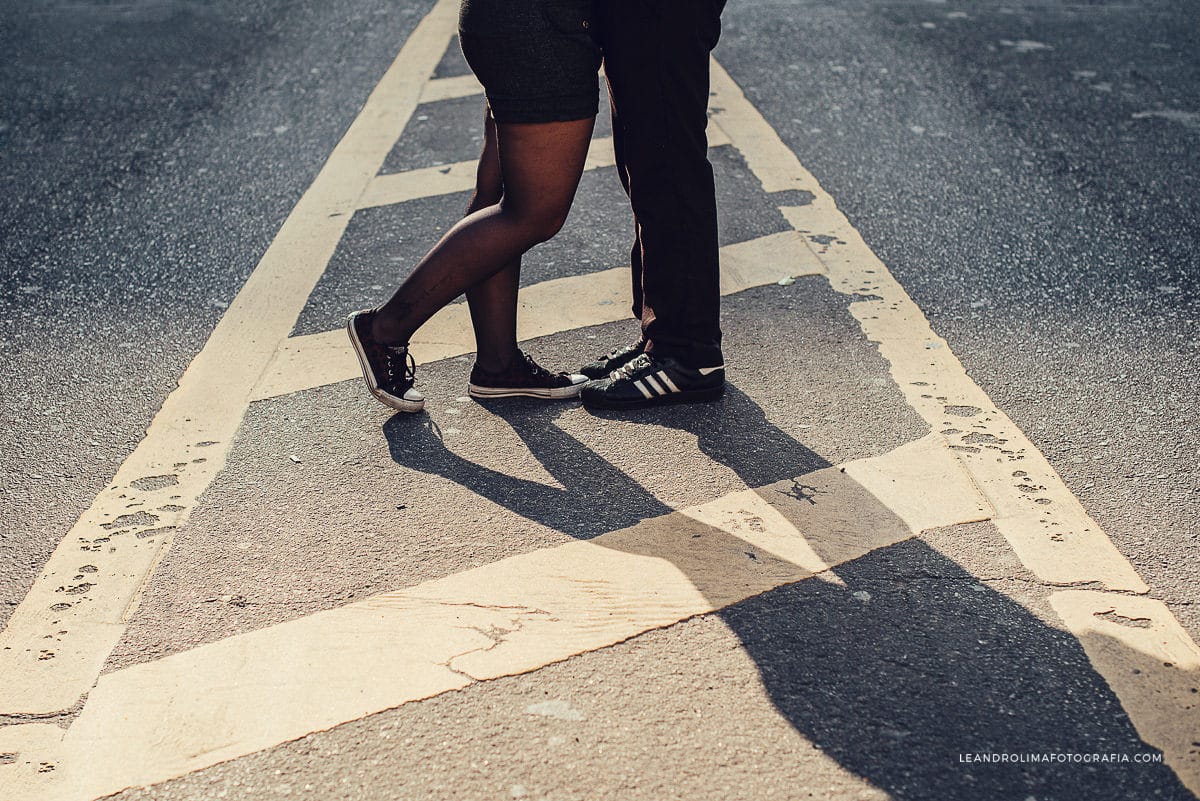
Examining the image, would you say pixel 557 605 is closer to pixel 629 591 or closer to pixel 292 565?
pixel 629 591

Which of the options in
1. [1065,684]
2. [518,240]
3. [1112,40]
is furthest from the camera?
[1112,40]

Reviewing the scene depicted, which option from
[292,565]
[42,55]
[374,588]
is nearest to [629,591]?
[374,588]

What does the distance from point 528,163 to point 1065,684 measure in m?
1.66

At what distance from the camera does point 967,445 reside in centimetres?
301

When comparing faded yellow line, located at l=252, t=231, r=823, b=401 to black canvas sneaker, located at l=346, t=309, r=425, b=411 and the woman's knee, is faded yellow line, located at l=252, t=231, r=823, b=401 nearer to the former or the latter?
black canvas sneaker, located at l=346, t=309, r=425, b=411

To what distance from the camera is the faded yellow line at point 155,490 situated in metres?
2.29

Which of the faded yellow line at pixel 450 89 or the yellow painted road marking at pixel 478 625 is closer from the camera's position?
the yellow painted road marking at pixel 478 625

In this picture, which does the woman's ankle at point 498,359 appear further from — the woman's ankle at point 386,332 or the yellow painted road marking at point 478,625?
the yellow painted road marking at point 478,625

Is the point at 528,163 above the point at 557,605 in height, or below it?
above

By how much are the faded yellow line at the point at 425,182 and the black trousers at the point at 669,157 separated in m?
1.58

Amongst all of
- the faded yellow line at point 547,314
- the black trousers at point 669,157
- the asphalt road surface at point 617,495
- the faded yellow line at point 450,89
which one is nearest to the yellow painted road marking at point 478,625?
the asphalt road surface at point 617,495

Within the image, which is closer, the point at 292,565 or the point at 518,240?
the point at 292,565

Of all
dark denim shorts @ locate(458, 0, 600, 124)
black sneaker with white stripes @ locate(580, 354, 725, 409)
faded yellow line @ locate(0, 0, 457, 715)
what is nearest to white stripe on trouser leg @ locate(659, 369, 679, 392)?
black sneaker with white stripes @ locate(580, 354, 725, 409)

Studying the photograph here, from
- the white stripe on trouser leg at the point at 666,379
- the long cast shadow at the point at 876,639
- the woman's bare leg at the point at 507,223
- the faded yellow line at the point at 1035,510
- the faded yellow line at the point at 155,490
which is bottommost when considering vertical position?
the faded yellow line at the point at 1035,510
